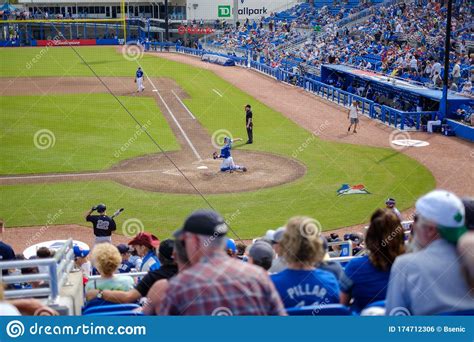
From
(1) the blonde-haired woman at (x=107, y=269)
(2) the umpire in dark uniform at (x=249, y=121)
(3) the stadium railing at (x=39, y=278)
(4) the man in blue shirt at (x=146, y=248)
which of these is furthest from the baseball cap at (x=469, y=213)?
(2) the umpire in dark uniform at (x=249, y=121)

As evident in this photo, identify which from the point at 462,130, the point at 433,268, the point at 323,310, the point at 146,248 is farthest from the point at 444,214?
the point at 462,130

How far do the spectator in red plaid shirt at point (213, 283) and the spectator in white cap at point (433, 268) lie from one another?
0.84 m

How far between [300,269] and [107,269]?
2.29m

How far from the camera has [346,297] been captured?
518 cm

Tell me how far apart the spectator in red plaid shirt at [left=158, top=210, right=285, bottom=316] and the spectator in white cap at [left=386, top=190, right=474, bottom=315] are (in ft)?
2.74

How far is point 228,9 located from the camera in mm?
76000

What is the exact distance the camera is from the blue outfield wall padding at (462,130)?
25.7 meters

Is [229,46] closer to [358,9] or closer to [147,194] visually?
[358,9]

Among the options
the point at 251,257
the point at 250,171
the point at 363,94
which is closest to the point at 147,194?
the point at 250,171

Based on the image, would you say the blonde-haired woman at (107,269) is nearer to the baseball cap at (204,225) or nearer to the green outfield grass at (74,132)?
the baseball cap at (204,225)

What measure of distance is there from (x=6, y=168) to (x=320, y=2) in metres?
45.8

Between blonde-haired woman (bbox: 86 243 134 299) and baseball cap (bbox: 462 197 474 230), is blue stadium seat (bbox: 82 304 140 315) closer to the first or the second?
blonde-haired woman (bbox: 86 243 134 299)

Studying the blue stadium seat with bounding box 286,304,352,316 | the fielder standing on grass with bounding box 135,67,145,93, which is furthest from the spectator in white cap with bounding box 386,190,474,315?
the fielder standing on grass with bounding box 135,67,145,93

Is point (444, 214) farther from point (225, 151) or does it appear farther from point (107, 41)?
point (107, 41)
